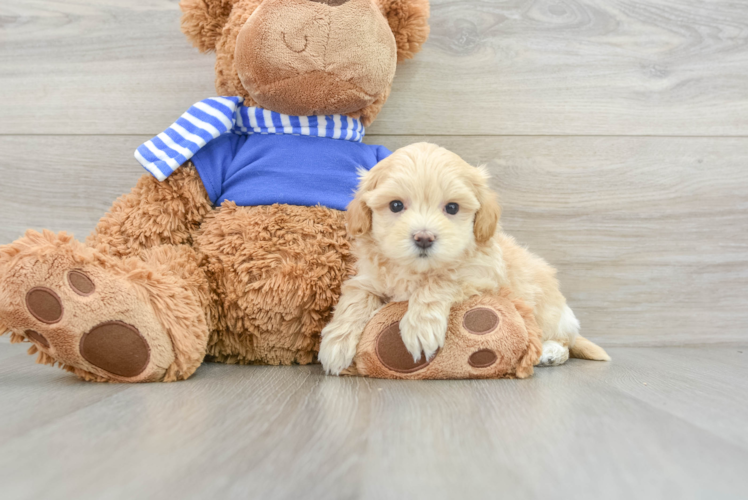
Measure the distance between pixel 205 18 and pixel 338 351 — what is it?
0.80 metres

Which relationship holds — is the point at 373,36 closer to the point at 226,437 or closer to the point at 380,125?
the point at 380,125

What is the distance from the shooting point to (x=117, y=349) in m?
0.91

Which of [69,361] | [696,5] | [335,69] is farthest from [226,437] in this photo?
[696,5]

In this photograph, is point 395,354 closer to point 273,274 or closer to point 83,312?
point 273,274

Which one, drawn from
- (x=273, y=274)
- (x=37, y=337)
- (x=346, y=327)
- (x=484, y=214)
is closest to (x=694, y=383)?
(x=484, y=214)

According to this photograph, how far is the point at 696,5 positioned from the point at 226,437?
1598mm

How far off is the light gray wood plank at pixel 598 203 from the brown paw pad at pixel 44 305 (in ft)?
2.25

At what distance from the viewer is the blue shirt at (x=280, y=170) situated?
1137 mm

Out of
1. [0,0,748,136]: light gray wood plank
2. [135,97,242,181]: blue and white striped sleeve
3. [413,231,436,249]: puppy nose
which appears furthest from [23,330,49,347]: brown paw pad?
[0,0,748,136]: light gray wood plank

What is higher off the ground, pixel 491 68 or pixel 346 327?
pixel 491 68

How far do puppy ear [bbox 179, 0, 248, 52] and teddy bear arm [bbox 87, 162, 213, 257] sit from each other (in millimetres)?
315

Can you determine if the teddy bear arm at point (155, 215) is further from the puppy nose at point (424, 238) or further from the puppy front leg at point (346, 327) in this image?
the puppy nose at point (424, 238)

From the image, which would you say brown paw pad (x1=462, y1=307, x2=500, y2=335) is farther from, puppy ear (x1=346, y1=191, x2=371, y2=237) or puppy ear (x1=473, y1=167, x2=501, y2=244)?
puppy ear (x1=346, y1=191, x2=371, y2=237)

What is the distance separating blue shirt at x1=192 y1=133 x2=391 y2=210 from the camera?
1.14m
